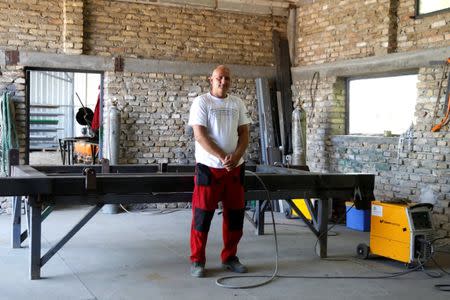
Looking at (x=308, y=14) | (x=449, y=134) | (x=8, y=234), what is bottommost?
(x=8, y=234)

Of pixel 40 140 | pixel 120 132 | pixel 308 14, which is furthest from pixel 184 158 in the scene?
pixel 40 140

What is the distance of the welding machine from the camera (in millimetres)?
5473

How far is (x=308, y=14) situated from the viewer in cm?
987

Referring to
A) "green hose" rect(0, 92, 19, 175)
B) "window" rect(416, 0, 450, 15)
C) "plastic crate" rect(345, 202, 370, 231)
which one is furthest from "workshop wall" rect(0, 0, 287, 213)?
"window" rect(416, 0, 450, 15)

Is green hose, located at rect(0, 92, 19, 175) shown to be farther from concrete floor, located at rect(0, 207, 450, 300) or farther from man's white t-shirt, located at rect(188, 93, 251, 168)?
man's white t-shirt, located at rect(188, 93, 251, 168)

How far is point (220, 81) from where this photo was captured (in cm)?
526

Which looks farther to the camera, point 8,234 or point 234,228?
point 8,234

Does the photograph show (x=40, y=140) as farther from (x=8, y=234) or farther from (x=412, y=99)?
(x=412, y=99)

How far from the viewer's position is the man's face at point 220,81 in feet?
17.2

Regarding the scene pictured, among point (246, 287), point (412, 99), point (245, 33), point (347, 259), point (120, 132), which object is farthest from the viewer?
point (245, 33)

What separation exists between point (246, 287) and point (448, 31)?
4.47 meters

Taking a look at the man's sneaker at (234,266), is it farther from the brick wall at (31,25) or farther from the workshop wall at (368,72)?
the brick wall at (31,25)

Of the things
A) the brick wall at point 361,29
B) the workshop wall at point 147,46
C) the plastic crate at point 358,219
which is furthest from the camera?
the workshop wall at point 147,46

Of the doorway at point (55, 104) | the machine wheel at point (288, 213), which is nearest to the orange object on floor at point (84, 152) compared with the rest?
the machine wheel at point (288, 213)
